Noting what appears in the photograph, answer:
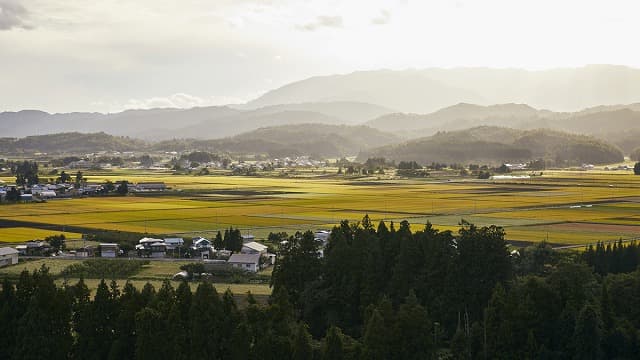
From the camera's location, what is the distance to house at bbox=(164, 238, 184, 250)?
137 feet

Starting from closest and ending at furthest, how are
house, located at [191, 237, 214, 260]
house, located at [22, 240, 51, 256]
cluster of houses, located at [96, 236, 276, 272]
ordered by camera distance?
cluster of houses, located at [96, 236, 276, 272] → house, located at [191, 237, 214, 260] → house, located at [22, 240, 51, 256]

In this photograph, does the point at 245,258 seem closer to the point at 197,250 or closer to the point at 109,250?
the point at 197,250

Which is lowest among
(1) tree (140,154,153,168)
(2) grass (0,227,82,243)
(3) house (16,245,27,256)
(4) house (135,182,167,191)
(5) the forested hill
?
(3) house (16,245,27,256)

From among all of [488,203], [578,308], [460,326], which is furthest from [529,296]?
[488,203]

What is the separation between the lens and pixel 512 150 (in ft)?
528

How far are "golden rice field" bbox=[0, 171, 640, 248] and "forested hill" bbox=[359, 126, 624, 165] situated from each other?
64.7m

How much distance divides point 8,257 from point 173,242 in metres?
8.14

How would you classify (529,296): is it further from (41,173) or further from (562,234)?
(41,173)

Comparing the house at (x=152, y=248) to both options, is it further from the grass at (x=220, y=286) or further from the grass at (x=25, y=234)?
the grass at (x=220, y=286)

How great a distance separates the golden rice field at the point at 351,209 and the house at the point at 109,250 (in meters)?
7.49

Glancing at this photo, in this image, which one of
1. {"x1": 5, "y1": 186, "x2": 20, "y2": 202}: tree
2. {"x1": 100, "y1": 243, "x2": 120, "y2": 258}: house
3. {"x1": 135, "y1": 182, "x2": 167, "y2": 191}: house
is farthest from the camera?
{"x1": 135, "y1": 182, "x2": 167, "y2": 191}: house

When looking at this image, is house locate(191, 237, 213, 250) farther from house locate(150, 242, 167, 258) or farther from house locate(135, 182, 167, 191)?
house locate(135, 182, 167, 191)

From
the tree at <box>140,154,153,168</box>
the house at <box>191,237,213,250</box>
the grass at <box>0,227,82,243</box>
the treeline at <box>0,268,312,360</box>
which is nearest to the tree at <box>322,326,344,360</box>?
the treeline at <box>0,268,312,360</box>

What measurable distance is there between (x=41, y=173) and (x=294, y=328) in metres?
100
